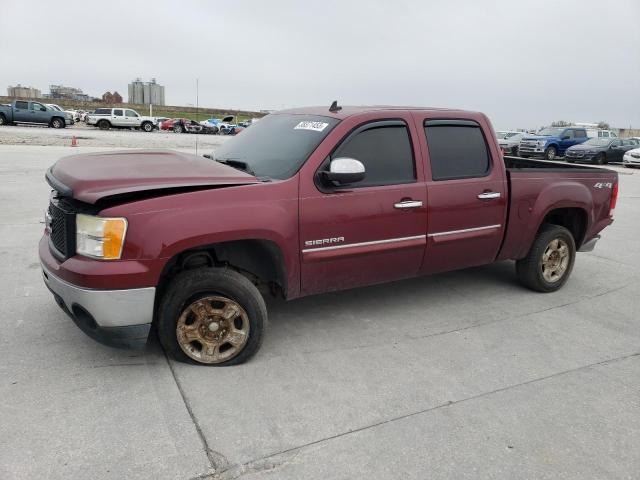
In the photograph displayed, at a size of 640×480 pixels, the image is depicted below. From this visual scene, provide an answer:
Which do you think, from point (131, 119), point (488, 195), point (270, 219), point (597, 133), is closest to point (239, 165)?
point (270, 219)

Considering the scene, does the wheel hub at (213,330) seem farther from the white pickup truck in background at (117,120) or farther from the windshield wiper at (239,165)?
the white pickup truck in background at (117,120)

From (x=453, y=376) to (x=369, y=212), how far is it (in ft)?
4.27

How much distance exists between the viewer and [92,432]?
2.85 metres

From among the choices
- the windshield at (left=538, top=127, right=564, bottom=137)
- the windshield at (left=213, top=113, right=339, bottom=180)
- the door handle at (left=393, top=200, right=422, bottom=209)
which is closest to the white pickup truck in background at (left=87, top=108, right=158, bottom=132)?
the windshield at (left=538, top=127, right=564, bottom=137)

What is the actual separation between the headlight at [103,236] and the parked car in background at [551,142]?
1139 inches

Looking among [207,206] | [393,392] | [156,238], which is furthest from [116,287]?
[393,392]

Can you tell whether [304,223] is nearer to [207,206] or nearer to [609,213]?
[207,206]

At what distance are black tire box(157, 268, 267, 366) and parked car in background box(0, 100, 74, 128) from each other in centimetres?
3587

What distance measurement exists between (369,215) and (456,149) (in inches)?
47.3

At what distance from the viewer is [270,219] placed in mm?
3582

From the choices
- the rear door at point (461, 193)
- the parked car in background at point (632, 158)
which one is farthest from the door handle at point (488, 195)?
the parked car in background at point (632, 158)

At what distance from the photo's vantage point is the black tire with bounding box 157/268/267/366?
346 centimetres

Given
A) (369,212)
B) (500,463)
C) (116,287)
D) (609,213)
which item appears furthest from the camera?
(609,213)

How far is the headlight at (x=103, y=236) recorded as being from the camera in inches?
124
